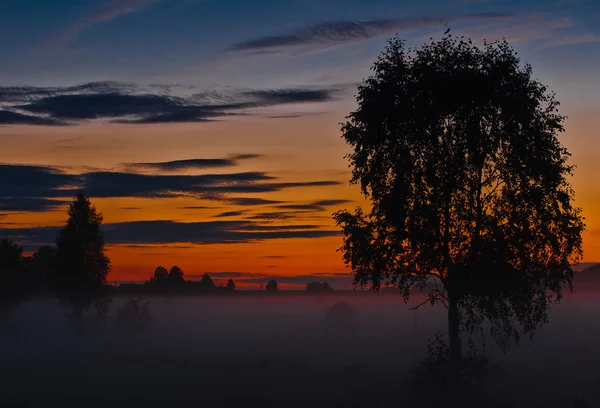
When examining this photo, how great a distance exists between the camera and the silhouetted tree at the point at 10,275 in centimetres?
9025

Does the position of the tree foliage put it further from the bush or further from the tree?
the bush

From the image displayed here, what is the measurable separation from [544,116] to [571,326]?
110 metres

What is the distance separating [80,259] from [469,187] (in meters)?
52.1

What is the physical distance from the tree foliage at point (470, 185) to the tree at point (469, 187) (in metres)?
0.05

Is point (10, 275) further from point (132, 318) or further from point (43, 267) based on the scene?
point (132, 318)

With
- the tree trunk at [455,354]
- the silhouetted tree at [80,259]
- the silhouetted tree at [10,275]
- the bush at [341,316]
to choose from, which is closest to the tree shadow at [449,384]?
the tree trunk at [455,354]

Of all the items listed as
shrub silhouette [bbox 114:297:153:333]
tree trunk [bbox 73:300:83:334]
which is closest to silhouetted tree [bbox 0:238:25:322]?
tree trunk [bbox 73:300:83:334]

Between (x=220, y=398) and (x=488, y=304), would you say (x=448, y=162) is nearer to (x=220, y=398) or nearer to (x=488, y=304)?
(x=488, y=304)

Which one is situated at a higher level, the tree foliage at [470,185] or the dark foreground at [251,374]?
the tree foliage at [470,185]

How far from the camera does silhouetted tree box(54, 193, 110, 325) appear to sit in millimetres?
82250

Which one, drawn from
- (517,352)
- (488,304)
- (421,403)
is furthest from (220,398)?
(517,352)

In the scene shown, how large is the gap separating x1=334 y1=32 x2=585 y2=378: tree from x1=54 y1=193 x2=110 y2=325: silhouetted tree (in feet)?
156

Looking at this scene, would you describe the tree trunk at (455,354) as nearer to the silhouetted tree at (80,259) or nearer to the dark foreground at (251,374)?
the dark foreground at (251,374)

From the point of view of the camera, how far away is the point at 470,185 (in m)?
40.7
